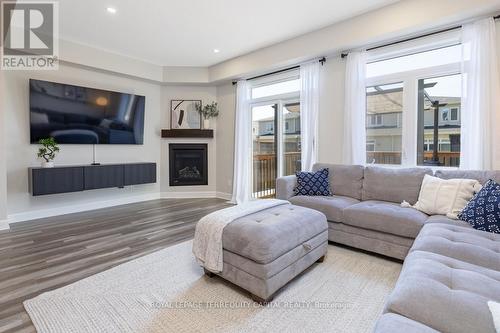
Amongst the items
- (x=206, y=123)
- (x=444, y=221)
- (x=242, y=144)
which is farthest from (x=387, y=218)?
(x=206, y=123)

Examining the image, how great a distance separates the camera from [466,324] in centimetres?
96

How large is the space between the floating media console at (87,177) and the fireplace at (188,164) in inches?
23.6

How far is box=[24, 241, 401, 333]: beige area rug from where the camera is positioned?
65.9 inches

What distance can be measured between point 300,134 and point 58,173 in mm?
3938

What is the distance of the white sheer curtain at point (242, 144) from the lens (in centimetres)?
538

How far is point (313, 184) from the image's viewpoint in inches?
136

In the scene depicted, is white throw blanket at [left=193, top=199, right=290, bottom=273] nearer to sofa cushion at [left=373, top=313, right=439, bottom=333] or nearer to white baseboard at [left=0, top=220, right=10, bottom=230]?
sofa cushion at [left=373, top=313, right=439, bottom=333]

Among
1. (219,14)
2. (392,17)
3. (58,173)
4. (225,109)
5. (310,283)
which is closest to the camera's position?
(310,283)

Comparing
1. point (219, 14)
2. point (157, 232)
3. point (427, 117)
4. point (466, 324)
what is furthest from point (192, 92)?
point (466, 324)

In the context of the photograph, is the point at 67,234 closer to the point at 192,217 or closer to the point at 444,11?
the point at 192,217

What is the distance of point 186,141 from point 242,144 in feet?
4.54

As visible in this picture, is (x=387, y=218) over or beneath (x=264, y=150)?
beneath

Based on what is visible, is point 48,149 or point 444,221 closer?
point 444,221

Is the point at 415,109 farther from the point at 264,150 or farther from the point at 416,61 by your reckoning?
the point at 264,150
